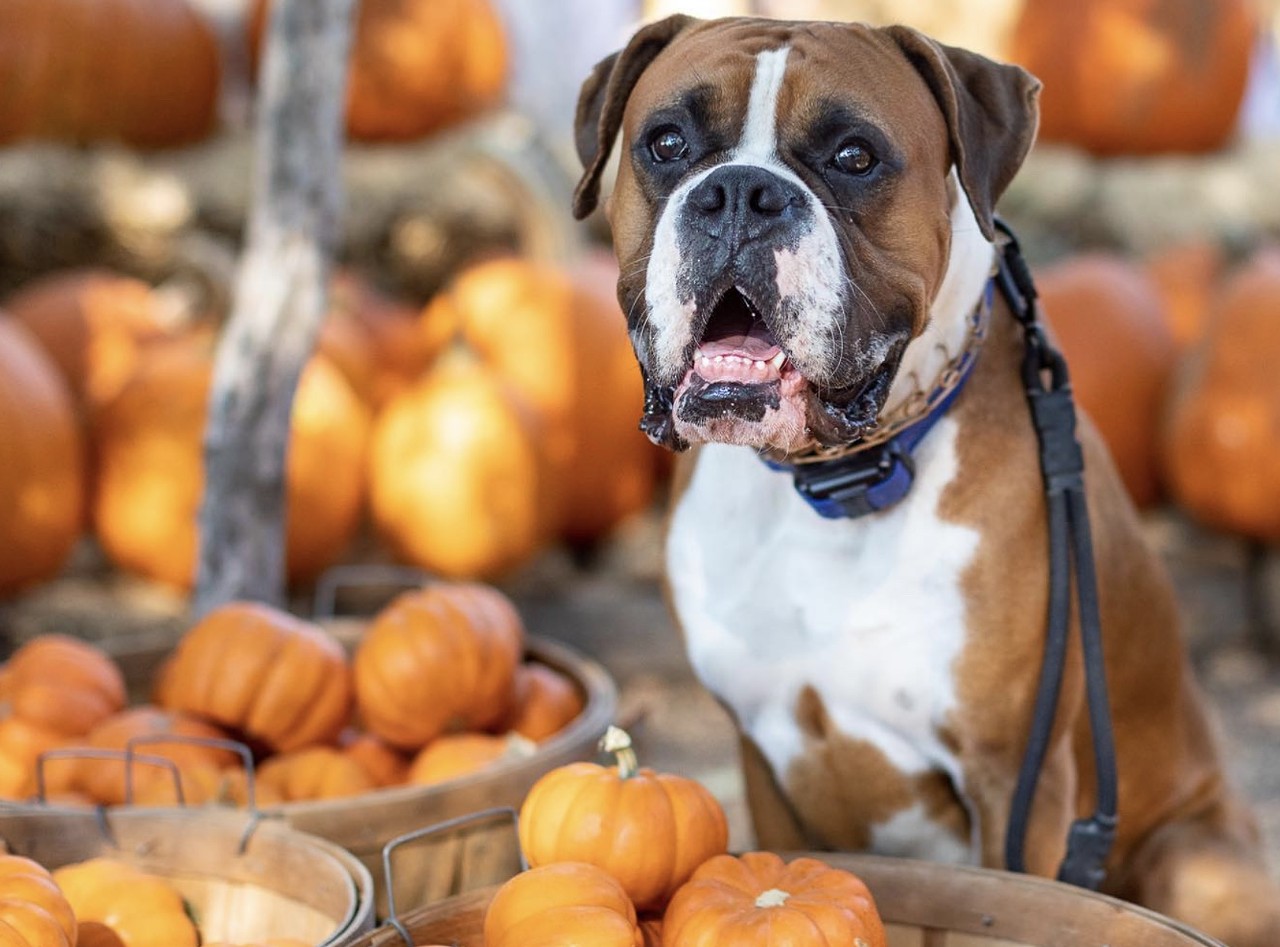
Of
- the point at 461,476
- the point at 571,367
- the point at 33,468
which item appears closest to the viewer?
the point at 33,468

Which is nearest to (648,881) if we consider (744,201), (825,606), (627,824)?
(627,824)

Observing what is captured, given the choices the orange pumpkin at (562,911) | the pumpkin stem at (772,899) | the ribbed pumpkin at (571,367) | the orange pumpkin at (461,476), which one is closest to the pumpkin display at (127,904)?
the orange pumpkin at (562,911)

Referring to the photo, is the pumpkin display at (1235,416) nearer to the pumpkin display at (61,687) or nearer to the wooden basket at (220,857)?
the pumpkin display at (61,687)

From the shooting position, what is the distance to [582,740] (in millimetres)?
2693

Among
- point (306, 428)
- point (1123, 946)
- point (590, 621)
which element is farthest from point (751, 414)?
point (590, 621)

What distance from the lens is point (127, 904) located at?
210cm

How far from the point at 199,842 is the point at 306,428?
6.81 feet

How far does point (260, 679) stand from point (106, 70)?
9.31 ft

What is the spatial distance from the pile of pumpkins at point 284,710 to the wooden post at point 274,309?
0.49 m

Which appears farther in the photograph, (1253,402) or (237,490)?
(1253,402)

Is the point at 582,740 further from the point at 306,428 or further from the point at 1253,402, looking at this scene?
the point at 1253,402

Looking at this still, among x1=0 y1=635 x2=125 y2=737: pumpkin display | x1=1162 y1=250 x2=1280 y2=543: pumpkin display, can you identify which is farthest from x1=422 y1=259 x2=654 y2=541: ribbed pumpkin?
x1=0 y1=635 x2=125 y2=737: pumpkin display

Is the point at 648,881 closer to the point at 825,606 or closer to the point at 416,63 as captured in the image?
the point at 825,606

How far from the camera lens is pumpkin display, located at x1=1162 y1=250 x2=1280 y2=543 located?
4.57 meters
